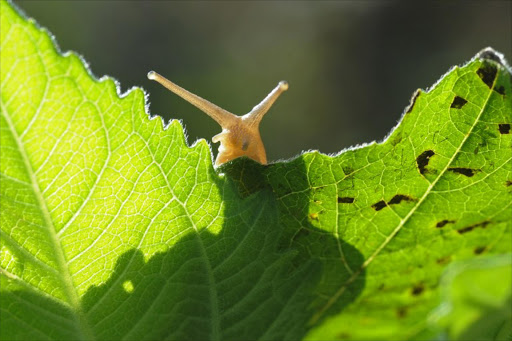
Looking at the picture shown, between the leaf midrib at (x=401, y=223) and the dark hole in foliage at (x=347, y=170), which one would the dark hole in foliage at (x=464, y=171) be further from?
the dark hole in foliage at (x=347, y=170)

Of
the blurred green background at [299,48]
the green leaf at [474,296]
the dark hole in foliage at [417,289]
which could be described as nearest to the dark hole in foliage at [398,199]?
the dark hole in foliage at [417,289]

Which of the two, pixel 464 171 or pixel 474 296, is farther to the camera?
pixel 464 171

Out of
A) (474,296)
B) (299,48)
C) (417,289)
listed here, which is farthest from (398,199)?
(299,48)

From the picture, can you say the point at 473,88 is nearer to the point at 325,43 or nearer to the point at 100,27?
the point at 100,27

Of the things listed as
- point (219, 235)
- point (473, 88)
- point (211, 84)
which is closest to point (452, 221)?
point (473, 88)

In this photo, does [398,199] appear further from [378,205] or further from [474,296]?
[474,296]

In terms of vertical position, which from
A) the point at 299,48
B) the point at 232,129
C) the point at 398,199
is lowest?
the point at 398,199

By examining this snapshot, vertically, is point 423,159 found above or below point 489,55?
below

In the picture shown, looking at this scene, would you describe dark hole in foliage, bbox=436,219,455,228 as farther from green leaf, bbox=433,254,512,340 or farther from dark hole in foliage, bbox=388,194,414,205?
green leaf, bbox=433,254,512,340
